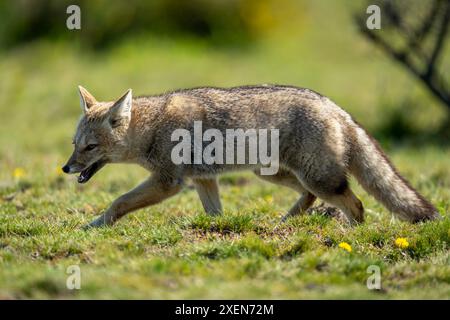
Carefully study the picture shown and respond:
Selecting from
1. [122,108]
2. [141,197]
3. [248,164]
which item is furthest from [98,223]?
[248,164]

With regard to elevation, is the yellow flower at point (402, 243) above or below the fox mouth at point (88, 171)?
below

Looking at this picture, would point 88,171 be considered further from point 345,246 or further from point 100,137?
point 345,246

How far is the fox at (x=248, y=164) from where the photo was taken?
25.6ft

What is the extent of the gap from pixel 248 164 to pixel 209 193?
0.60 metres

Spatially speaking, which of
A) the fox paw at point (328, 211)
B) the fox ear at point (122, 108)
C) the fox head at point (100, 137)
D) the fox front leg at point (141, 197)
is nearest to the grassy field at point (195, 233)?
the fox front leg at point (141, 197)

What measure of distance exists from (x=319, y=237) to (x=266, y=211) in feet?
4.81

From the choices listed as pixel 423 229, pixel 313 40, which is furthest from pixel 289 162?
pixel 313 40

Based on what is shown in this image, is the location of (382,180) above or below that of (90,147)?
below

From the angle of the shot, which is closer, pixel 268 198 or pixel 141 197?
pixel 141 197

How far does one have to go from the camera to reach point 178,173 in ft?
26.5

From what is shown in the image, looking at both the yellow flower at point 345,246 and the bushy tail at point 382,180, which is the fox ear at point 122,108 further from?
the yellow flower at point 345,246

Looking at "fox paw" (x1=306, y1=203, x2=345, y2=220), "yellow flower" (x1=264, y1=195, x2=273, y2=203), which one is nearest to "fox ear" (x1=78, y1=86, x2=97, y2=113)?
"yellow flower" (x1=264, y1=195, x2=273, y2=203)

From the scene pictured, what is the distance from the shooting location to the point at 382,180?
26.1 ft

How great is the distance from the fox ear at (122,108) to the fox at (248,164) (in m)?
0.01
